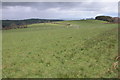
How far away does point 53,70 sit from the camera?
8391mm

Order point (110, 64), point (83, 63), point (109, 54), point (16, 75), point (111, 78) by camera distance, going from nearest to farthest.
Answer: point (111, 78)
point (16, 75)
point (110, 64)
point (83, 63)
point (109, 54)

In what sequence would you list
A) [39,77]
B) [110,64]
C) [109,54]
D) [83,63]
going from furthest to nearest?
[109,54] → [83,63] → [110,64] → [39,77]

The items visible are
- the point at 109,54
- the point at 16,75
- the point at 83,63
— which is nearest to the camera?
the point at 16,75

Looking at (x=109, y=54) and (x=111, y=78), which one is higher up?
(x=109, y=54)

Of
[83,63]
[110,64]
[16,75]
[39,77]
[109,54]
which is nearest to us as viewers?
[39,77]

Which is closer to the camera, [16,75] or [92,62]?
[16,75]

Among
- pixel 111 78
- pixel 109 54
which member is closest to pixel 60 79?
pixel 111 78

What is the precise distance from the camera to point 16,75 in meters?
8.01

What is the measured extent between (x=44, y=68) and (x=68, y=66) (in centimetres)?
160

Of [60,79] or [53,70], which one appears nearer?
[60,79]

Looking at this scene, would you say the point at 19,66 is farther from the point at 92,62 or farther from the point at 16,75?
the point at 92,62

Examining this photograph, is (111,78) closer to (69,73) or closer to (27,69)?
(69,73)

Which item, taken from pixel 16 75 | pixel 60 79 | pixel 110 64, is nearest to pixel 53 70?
pixel 60 79

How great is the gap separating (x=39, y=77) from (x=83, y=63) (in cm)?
336
